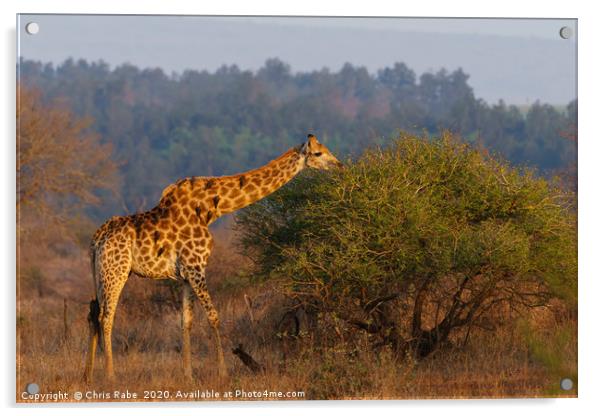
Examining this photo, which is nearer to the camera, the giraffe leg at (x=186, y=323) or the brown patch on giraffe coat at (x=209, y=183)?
the giraffe leg at (x=186, y=323)

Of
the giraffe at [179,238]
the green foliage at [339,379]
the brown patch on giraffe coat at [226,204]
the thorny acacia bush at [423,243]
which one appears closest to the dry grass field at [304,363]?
the green foliage at [339,379]

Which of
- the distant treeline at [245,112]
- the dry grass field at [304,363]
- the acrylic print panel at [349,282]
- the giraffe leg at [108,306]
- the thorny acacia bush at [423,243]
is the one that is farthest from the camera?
the distant treeline at [245,112]

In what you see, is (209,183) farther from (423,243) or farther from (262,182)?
(423,243)

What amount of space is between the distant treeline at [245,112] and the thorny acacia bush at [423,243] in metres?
38.6

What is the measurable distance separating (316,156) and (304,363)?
1973mm

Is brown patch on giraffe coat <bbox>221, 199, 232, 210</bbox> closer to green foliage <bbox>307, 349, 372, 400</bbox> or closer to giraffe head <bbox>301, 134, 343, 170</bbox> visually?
giraffe head <bbox>301, 134, 343, 170</bbox>

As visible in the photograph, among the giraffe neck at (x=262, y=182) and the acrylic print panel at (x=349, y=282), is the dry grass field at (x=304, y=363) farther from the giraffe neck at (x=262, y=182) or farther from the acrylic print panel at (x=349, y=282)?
the giraffe neck at (x=262, y=182)

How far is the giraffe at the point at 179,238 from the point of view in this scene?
1062cm

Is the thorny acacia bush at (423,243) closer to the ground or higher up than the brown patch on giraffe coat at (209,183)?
closer to the ground

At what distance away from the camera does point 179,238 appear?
10.7 m

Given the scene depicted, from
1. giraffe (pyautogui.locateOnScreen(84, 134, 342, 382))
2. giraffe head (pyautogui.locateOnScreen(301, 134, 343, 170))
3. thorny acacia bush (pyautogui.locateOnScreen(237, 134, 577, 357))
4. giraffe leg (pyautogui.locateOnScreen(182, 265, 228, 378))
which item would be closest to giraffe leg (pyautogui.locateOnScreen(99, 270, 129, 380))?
giraffe (pyautogui.locateOnScreen(84, 134, 342, 382))

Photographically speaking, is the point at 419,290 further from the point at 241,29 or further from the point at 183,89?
the point at 183,89

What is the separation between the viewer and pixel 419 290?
11125 mm

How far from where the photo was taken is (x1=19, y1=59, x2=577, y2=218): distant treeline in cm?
5222
